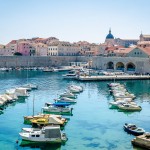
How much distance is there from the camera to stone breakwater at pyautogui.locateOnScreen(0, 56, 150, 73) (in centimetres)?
9058

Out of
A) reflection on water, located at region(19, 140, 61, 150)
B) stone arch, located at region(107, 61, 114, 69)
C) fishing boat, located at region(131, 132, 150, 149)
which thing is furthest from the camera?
stone arch, located at region(107, 61, 114, 69)

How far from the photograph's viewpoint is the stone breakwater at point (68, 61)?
297ft

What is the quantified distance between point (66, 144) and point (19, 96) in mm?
26036

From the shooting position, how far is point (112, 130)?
33.7m

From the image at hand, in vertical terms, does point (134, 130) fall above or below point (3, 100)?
below

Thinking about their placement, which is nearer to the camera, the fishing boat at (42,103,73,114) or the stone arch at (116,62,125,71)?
the fishing boat at (42,103,73,114)

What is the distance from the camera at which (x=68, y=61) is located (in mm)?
128500

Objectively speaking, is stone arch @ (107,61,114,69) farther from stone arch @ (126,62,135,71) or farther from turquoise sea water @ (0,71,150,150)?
turquoise sea water @ (0,71,150,150)

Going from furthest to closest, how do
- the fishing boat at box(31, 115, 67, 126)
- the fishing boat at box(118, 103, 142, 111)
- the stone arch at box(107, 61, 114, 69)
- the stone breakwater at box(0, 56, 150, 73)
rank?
the stone arch at box(107, 61, 114, 69) → the stone breakwater at box(0, 56, 150, 73) → the fishing boat at box(118, 103, 142, 111) → the fishing boat at box(31, 115, 67, 126)

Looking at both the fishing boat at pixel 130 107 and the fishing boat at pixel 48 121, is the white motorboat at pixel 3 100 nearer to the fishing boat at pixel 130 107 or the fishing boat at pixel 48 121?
the fishing boat at pixel 48 121

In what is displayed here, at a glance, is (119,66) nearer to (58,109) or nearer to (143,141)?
(58,109)

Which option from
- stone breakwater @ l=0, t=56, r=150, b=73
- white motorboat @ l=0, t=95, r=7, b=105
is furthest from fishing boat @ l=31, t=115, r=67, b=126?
stone breakwater @ l=0, t=56, r=150, b=73

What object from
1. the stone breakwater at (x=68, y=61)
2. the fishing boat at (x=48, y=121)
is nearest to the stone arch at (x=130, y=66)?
the stone breakwater at (x=68, y=61)

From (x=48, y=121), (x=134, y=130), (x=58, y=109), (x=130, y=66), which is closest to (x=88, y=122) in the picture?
(x=48, y=121)
